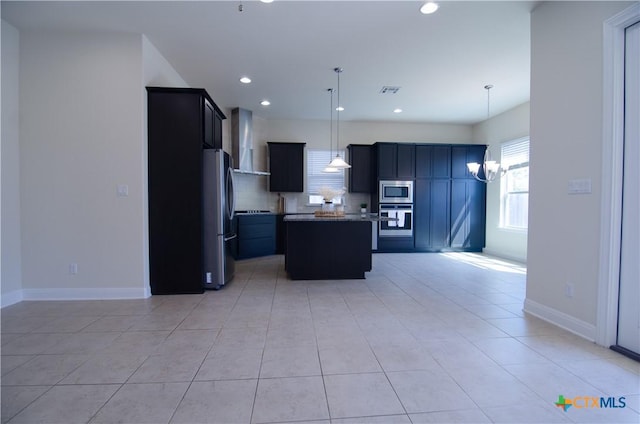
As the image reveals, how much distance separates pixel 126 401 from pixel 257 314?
1.38 meters

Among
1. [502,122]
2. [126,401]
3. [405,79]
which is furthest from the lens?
[502,122]

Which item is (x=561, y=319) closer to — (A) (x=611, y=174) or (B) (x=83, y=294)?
(A) (x=611, y=174)

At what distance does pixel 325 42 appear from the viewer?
3.53 meters

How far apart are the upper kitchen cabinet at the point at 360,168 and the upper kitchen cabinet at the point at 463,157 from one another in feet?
6.10

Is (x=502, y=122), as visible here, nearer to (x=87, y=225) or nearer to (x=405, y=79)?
(x=405, y=79)

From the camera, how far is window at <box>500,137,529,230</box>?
561 cm

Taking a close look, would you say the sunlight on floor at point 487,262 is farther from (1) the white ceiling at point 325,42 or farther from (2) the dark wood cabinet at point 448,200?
(1) the white ceiling at point 325,42

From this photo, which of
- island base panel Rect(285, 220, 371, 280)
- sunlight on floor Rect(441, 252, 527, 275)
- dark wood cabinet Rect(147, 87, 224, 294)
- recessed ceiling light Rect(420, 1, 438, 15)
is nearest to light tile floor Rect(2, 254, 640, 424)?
dark wood cabinet Rect(147, 87, 224, 294)

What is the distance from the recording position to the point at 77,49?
3.35m

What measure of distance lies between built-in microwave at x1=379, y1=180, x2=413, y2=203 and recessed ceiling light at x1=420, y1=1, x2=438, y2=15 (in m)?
3.80

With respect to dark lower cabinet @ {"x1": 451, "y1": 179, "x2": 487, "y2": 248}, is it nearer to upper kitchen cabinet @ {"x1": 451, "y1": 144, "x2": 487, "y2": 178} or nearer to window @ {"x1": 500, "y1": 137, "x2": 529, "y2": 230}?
upper kitchen cabinet @ {"x1": 451, "y1": 144, "x2": 487, "y2": 178}

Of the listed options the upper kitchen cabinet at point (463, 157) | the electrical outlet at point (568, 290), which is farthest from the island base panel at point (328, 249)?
the upper kitchen cabinet at point (463, 157)

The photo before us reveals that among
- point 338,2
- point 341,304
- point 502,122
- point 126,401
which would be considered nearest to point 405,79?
point 338,2

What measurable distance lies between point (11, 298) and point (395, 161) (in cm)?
641
